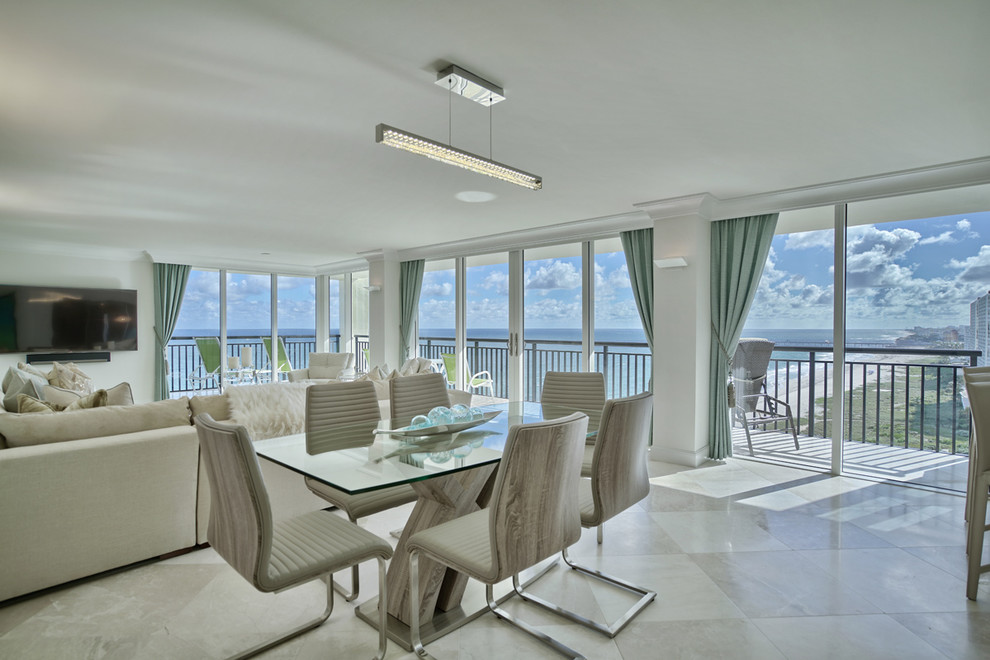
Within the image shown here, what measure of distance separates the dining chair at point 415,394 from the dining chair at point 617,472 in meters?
1.20

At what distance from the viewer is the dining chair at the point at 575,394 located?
329cm

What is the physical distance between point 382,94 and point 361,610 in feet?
7.74

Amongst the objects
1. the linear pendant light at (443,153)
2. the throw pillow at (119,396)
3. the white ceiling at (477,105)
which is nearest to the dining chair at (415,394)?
the linear pendant light at (443,153)

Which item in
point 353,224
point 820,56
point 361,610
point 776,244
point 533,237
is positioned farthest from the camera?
point 533,237

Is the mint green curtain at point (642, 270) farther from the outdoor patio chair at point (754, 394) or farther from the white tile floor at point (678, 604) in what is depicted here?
the white tile floor at point (678, 604)

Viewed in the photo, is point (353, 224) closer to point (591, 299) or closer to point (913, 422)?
point (591, 299)

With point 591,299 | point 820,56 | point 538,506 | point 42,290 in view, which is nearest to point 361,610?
point 538,506

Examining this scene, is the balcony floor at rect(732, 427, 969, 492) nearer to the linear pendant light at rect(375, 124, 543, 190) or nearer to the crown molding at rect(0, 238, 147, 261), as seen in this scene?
the linear pendant light at rect(375, 124, 543, 190)

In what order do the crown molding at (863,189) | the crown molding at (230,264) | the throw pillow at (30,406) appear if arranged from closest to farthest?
A: the throw pillow at (30,406), the crown molding at (863,189), the crown molding at (230,264)

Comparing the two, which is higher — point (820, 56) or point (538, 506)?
point (820, 56)

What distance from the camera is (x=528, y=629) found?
2.09 m

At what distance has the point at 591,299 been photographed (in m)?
5.68

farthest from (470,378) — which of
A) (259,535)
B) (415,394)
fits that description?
(259,535)

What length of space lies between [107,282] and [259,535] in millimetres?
7805
